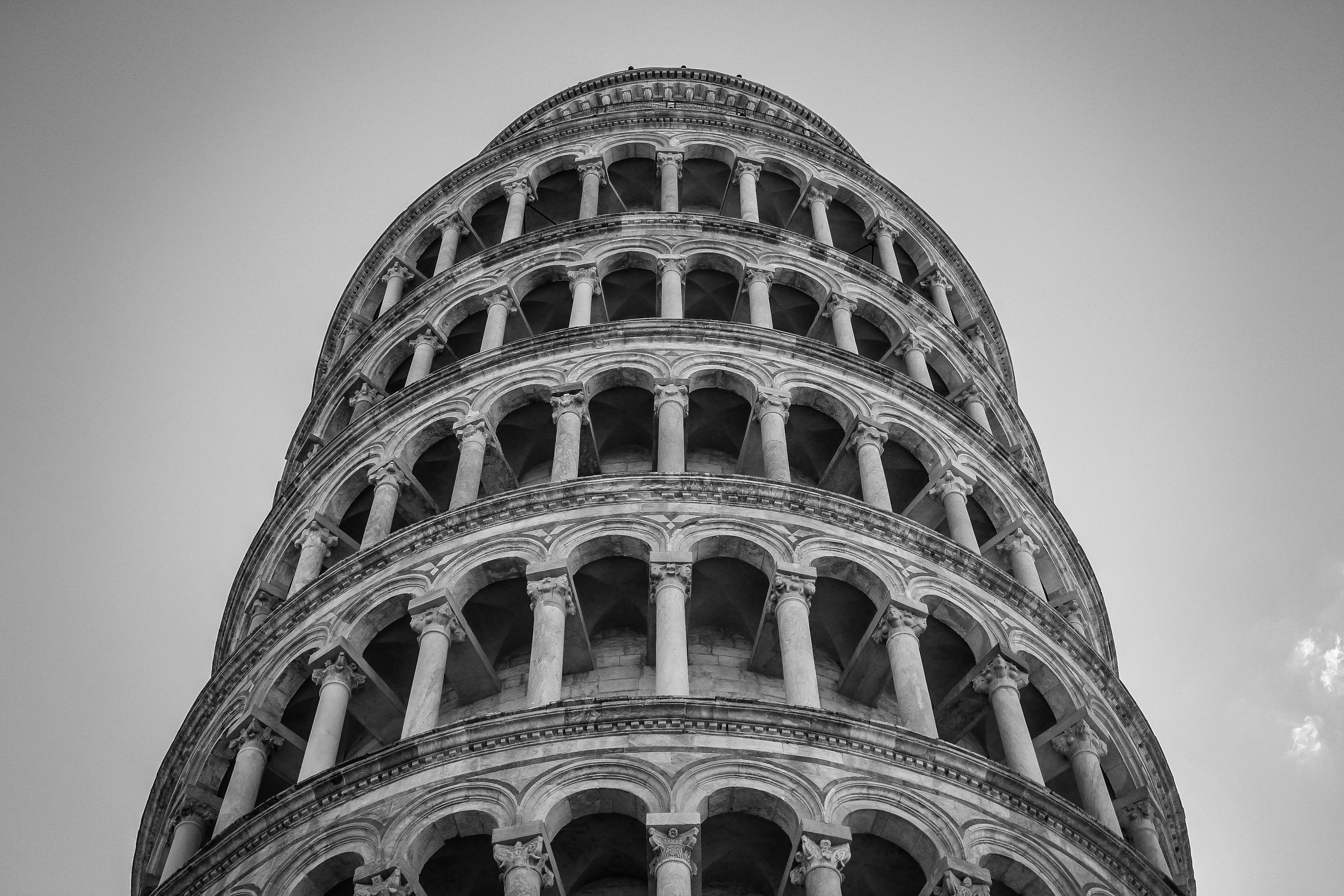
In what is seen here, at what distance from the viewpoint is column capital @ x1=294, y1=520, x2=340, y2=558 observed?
27603 mm

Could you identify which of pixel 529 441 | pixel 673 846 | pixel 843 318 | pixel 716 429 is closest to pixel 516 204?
pixel 843 318

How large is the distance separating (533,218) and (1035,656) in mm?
16704

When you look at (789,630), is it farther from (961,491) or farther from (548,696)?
(961,491)

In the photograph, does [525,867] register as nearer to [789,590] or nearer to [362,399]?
[789,590]

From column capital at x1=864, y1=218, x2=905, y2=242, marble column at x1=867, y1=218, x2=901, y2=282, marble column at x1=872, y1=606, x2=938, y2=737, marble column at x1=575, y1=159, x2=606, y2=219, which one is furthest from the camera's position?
column capital at x1=864, y1=218, x2=905, y2=242

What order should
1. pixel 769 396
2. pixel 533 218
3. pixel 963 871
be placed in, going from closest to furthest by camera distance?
pixel 963 871, pixel 769 396, pixel 533 218

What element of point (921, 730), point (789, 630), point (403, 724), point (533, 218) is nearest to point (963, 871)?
point (921, 730)

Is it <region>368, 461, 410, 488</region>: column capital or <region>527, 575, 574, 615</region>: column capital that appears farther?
<region>368, 461, 410, 488</region>: column capital

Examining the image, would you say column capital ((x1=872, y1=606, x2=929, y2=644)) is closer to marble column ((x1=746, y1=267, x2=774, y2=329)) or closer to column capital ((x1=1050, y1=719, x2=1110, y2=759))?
column capital ((x1=1050, y1=719, x2=1110, y2=759))

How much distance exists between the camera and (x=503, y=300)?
104 feet

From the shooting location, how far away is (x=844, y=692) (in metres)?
23.7

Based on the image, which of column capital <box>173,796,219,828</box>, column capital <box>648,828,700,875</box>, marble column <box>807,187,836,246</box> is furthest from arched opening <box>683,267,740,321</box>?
column capital <box>648,828,700,875</box>

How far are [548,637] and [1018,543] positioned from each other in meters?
9.44

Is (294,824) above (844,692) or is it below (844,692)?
below
